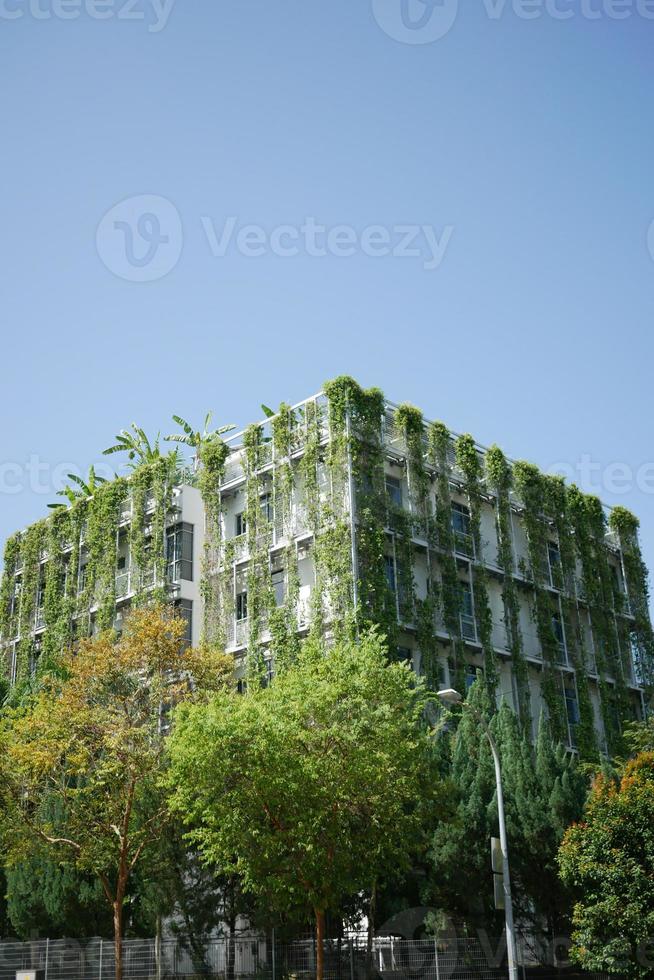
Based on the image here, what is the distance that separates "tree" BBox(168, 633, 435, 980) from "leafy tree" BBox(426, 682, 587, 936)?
2.24 meters

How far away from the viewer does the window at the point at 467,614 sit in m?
42.3

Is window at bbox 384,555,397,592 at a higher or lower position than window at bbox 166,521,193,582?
lower

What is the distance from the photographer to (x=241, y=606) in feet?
140

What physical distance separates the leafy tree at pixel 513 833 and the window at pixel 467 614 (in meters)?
10.1

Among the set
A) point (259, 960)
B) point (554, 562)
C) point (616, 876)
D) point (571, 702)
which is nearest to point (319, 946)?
point (259, 960)

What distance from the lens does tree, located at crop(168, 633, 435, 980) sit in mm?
26688

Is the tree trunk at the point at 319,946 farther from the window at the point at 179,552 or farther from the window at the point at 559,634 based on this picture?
the window at the point at 559,634

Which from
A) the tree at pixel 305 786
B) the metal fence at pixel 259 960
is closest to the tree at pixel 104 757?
the metal fence at pixel 259 960

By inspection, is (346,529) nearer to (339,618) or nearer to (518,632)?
(339,618)

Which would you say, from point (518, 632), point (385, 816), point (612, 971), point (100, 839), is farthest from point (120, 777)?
point (518, 632)

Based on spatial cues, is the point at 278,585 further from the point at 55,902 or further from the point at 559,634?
the point at 55,902

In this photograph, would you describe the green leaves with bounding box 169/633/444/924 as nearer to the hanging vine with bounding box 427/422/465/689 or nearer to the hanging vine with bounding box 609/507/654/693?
the hanging vine with bounding box 427/422/465/689

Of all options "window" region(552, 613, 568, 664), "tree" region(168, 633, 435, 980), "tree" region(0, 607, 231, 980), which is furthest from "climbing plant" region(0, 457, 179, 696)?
"tree" region(168, 633, 435, 980)

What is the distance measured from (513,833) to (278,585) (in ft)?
47.5
